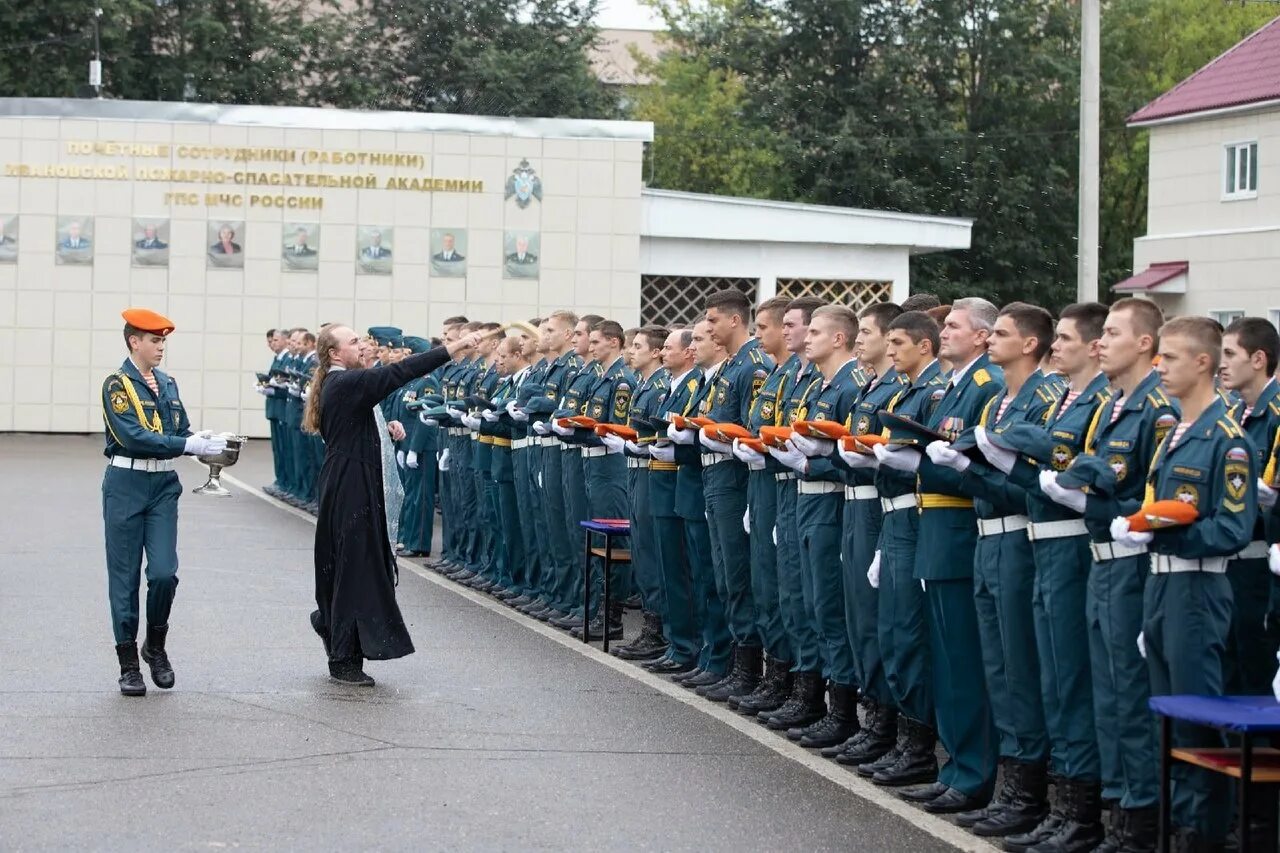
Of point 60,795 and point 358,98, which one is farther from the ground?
point 358,98

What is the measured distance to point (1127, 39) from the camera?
60031mm

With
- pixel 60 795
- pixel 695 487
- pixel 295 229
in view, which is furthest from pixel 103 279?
pixel 60 795

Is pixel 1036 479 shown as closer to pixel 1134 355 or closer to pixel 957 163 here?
pixel 1134 355

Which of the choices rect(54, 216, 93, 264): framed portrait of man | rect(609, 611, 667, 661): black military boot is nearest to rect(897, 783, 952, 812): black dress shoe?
Answer: rect(609, 611, 667, 661): black military boot

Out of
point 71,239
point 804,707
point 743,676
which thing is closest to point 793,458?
point 804,707

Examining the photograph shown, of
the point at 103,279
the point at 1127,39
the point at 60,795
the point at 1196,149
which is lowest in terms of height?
the point at 60,795

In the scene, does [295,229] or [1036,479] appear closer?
[1036,479]

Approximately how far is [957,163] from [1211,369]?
4898 centimetres

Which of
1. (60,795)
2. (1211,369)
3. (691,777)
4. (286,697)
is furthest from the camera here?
(286,697)

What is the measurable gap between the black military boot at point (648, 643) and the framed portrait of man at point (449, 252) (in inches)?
915

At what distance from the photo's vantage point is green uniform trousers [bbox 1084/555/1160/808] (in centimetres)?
739

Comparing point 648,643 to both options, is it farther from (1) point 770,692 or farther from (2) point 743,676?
(1) point 770,692

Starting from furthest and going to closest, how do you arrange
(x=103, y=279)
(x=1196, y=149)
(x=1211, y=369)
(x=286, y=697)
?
(x=1196, y=149) → (x=103, y=279) → (x=286, y=697) → (x=1211, y=369)

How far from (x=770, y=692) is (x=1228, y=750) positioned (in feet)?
13.4
